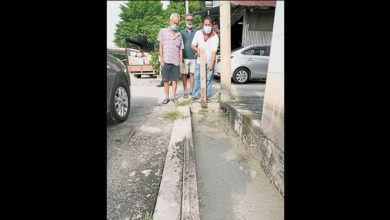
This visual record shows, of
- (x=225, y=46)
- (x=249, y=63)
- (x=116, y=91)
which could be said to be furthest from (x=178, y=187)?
(x=249, y=63)

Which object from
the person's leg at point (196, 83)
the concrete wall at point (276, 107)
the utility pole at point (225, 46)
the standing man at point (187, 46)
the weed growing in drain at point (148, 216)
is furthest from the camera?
the standing man at point (187, 46)

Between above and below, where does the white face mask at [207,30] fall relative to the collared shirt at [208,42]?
above

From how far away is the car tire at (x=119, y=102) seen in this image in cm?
338

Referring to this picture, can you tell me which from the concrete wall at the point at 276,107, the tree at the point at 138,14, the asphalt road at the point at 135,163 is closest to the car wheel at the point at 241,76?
the asphalt road at the point at 135,163

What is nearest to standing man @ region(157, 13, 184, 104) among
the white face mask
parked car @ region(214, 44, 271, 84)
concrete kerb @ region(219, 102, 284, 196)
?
the white face mask

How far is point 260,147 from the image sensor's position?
7.46 ft

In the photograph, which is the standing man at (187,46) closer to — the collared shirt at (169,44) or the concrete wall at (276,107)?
the collared shirt at (169,44)

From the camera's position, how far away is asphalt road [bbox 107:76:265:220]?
5.35 feet

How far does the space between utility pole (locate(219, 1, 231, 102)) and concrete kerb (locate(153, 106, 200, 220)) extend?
2022mm
